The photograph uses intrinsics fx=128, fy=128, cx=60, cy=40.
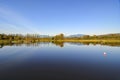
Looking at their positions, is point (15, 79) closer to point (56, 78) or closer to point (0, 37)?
point (56, 78)

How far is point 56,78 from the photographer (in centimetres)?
846

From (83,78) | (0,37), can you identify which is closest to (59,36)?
(0,37)

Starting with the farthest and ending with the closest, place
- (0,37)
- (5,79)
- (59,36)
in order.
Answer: (59,36)
(0,37)
(5,79)

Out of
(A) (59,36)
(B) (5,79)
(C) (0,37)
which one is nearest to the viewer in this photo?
(B) (5,79)

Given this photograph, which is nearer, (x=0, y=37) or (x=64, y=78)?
(x=64, y=78)

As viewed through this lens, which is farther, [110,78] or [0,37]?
[0,37]

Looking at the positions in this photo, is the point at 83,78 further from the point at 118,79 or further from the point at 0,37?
the point at 0,37

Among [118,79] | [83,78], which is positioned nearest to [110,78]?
[118,79]

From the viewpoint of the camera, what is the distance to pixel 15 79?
26.8 feet

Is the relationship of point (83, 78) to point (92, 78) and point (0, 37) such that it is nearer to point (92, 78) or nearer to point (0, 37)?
point (92, 78)

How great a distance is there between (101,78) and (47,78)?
3.59 meters

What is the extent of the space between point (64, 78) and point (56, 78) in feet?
1.73

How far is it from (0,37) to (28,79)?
75.8 meters

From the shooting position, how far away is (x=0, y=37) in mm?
76188
